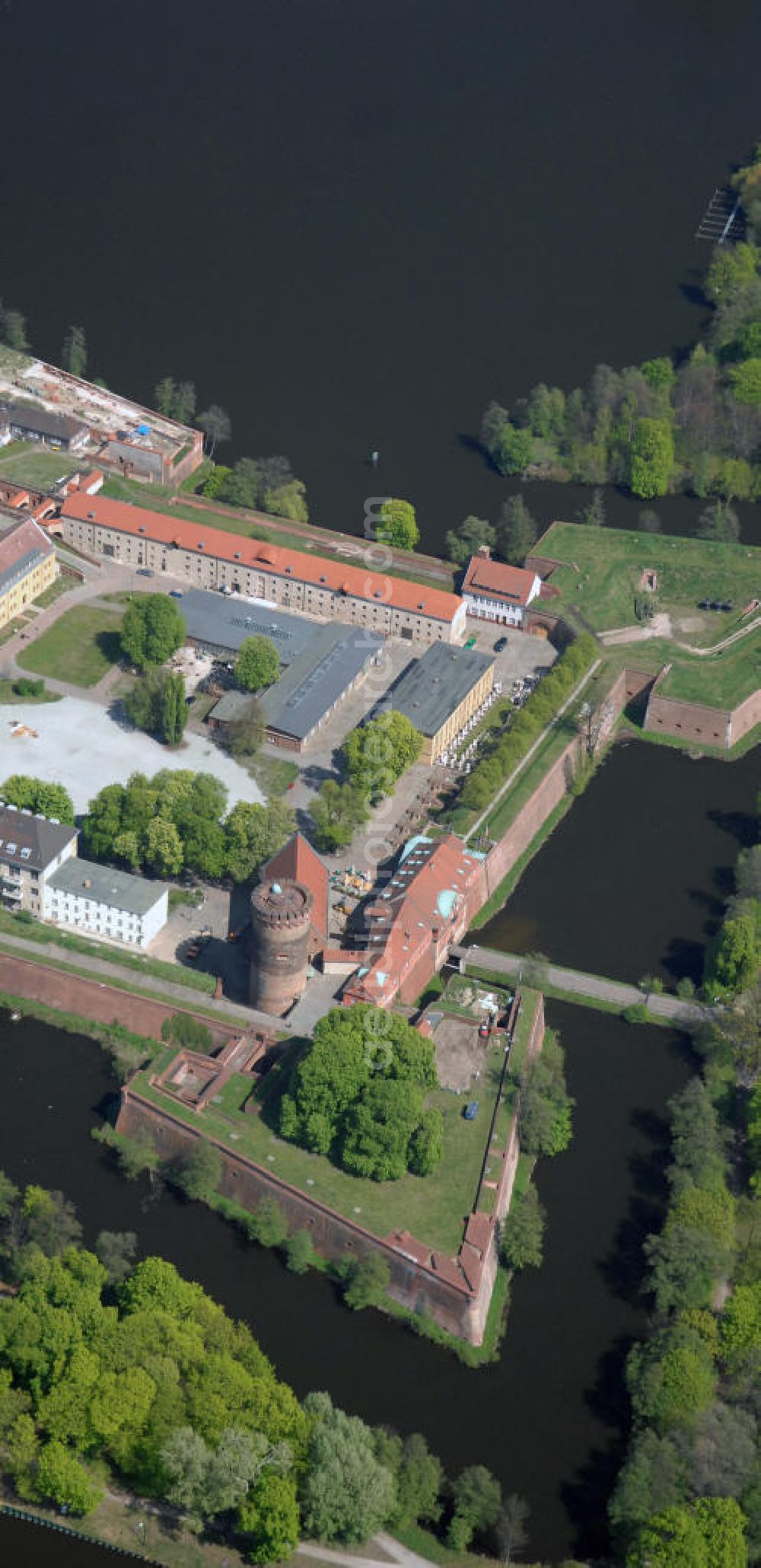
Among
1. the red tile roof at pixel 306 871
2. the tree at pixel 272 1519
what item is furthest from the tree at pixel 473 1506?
the red tile roof at pixel 306 871

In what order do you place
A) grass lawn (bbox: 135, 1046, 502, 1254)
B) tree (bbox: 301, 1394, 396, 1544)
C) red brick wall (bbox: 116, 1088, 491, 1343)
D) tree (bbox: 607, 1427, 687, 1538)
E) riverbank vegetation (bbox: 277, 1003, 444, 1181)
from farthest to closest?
riverbank vegetation (bbox: 277, 1003, 444, 1181) → grass lawn (bbox: 135, 1046, 502, 1254) → red brick wall (bbox: 116, 1088, 491, 1343) → tree (bbox: 607, 1427, 687, 1538) → tree (bbox: 301, 1394, 396, 1544)

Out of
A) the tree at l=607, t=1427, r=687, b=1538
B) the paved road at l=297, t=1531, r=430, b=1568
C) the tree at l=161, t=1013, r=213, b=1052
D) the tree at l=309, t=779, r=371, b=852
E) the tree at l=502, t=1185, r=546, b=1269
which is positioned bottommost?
the paved road at l=297, t=1531, r=430, b=1568

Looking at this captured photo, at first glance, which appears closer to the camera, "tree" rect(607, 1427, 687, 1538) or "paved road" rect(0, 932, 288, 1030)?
"tree" rect(607, 1427, 687, 1538)

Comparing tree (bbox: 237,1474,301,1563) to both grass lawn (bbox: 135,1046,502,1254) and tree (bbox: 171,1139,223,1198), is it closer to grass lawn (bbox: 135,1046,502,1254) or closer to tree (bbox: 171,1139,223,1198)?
grass lawn (bbox: 135,1046,502,1254)

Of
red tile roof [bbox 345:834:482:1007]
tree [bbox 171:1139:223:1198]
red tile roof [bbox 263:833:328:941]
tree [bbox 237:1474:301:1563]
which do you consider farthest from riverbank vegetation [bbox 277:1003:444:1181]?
tree [bbox 237:1474:301:1563]

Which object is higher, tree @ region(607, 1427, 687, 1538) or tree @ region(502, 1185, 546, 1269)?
tree @ region(502, 1185, 546, 1269)

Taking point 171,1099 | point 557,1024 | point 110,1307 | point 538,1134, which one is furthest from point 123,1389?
point 557,1024

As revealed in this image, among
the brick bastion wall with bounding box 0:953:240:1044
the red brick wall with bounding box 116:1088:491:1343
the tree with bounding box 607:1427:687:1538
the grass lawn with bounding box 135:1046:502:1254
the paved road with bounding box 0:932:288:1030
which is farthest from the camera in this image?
the brick bastion wall with bounding box 0:953:240:1044
